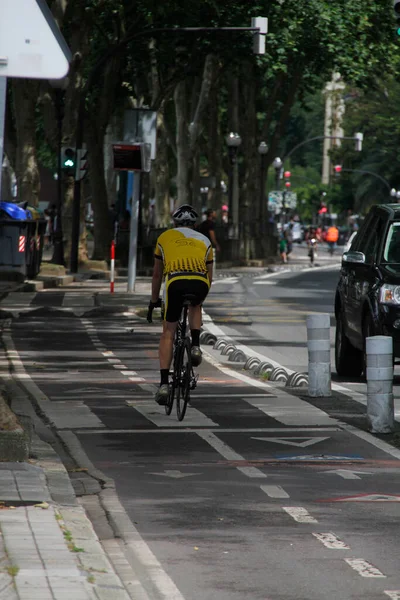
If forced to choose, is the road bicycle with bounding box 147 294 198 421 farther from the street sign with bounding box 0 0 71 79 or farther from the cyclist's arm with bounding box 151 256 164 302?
the street sign with bounding box 0 0 71 79

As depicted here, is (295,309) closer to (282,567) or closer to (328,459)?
(328,459)

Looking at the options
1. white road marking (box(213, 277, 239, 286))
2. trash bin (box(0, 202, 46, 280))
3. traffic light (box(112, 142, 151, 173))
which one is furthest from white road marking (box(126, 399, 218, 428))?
white road marking (box(213, 277, 239, 286))

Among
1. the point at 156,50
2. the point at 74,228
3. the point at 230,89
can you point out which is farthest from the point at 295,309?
the point at 230,89

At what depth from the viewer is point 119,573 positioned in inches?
266

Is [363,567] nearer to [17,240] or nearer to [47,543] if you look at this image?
[47,543]

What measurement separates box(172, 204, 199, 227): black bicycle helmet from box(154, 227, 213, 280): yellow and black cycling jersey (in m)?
0.17

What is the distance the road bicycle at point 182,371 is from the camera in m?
12.4

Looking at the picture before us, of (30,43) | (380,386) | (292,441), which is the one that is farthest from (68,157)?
(30,43)

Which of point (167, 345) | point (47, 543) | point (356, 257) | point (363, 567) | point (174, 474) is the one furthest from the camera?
point (356, 257)

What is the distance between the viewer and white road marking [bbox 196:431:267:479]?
32.1ft

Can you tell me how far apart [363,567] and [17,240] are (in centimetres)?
2710

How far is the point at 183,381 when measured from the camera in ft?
40.9

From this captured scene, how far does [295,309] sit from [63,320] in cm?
680

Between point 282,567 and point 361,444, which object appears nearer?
point 282,567
